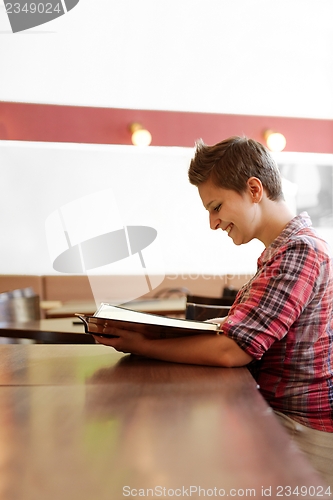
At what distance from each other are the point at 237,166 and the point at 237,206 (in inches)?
4.3

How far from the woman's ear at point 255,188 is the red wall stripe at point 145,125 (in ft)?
13.2

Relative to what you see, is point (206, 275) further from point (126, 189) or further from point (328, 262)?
point (328, 262)

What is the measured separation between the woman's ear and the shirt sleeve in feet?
0.64

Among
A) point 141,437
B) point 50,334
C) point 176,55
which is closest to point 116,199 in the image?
point 176,55

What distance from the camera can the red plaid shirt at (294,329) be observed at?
1.19m

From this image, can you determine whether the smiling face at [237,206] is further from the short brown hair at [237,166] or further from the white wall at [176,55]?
the white wall at [176,55]

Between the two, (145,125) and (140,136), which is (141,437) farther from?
(145,125)

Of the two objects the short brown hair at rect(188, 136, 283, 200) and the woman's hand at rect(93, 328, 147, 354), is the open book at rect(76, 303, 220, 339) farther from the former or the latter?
the short brown hair at rect(188, 136, 283, 200)

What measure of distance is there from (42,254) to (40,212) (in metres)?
0.44

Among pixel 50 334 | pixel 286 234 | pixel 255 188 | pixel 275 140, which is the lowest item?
pixel 50 334

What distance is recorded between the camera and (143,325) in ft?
4.04

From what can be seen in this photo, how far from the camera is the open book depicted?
4.01ft

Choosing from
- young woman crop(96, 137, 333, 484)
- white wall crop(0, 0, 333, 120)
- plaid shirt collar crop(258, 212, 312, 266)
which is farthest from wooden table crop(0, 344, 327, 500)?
white wall crop(0, 0, 333, 120)

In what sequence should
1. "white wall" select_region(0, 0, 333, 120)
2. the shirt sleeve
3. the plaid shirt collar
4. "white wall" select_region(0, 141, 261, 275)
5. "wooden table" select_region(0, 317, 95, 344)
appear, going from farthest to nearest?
"white wall" select_region(0, 141, 261, 275), "white wall" select_region(0, 0, 333, 120), "wooden table" select_region(0, 317, 95, 344), the plaid shirt collar, the shirt sleeve
